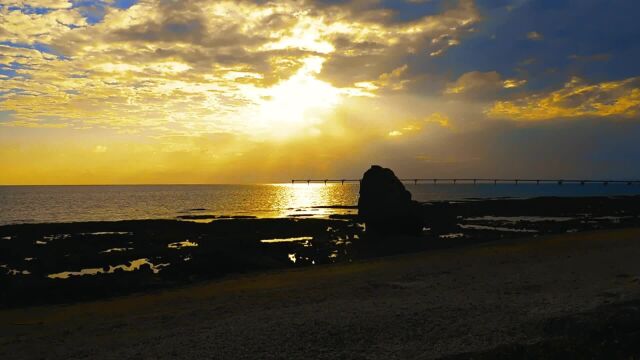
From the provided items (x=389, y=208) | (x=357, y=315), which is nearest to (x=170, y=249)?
(x=389, y=208)

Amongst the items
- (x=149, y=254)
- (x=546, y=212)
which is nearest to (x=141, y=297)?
(x=149, y=254)

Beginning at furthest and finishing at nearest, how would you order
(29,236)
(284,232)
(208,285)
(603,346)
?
(284,232), (29,236), (208,285), (603,346)

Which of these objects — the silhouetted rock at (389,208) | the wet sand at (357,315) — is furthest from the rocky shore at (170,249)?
the wet sand at (357,315)

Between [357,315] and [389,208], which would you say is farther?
[389,208]

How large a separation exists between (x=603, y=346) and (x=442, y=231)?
136 feet

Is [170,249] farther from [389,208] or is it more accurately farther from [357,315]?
[357,315]

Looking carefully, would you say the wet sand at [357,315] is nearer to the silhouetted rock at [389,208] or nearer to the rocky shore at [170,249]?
the rocky shore at [170,249]

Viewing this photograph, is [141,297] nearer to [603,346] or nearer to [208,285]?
[208,285]

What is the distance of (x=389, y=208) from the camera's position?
1801 inches

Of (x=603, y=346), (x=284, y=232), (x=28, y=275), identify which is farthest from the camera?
(x=284, y=232)

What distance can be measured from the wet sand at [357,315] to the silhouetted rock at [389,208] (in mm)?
Answer: 19850

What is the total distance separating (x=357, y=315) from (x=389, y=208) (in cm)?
3087

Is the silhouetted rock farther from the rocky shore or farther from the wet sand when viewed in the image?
the wet sand

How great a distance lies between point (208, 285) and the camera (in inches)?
915
